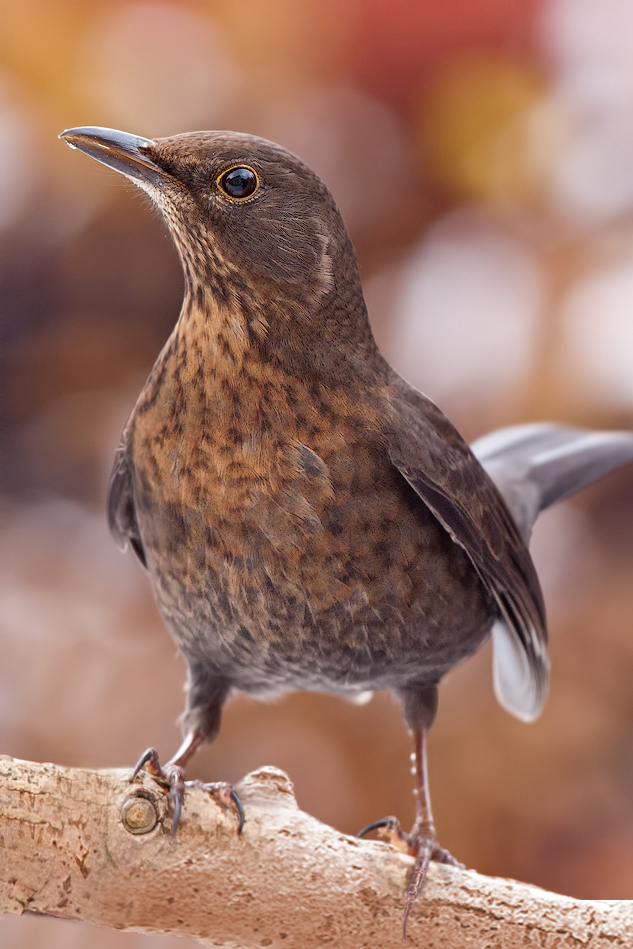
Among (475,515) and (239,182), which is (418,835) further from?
(239,182)

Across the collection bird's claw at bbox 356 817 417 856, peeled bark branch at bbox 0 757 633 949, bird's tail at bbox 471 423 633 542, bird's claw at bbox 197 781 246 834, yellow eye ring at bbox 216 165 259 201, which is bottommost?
peeled bark branch at bbox 0 757 633 949

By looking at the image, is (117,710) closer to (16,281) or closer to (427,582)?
(16,281)

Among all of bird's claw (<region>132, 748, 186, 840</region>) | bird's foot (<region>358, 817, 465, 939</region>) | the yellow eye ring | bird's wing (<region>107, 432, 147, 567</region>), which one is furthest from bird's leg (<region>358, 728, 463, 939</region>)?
the yellow eye ring

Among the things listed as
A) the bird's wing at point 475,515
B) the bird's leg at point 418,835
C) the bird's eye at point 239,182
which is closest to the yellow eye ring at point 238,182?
the bird's eye at point 239,182

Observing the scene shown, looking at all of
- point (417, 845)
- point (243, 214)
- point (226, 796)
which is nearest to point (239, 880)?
point (226, 796)

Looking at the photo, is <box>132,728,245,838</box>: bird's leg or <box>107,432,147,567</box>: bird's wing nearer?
<box>132,728,245,838</box>: bird's leg

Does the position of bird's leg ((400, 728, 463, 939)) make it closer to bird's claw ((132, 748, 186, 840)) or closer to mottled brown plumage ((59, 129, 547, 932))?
mottled brown plumage ((59, 129, 547, 932))

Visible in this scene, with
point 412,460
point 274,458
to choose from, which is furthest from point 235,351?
point 412,460

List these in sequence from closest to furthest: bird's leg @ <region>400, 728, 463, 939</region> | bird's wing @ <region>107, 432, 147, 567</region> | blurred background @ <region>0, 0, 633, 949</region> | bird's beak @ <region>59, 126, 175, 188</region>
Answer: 1. bird's beak @ <region>59, 126, 175, 188</region>
2. bird's leg @ <region>400, 728, 463, 939</region>
3. bird's wing @ <region>107, 432, 147, 567</region>
4. blurred background @ <region>0, 0, 633, 949</region>

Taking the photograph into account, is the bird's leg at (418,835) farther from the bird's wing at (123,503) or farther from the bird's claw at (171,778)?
the bird's wing at (123,503)
